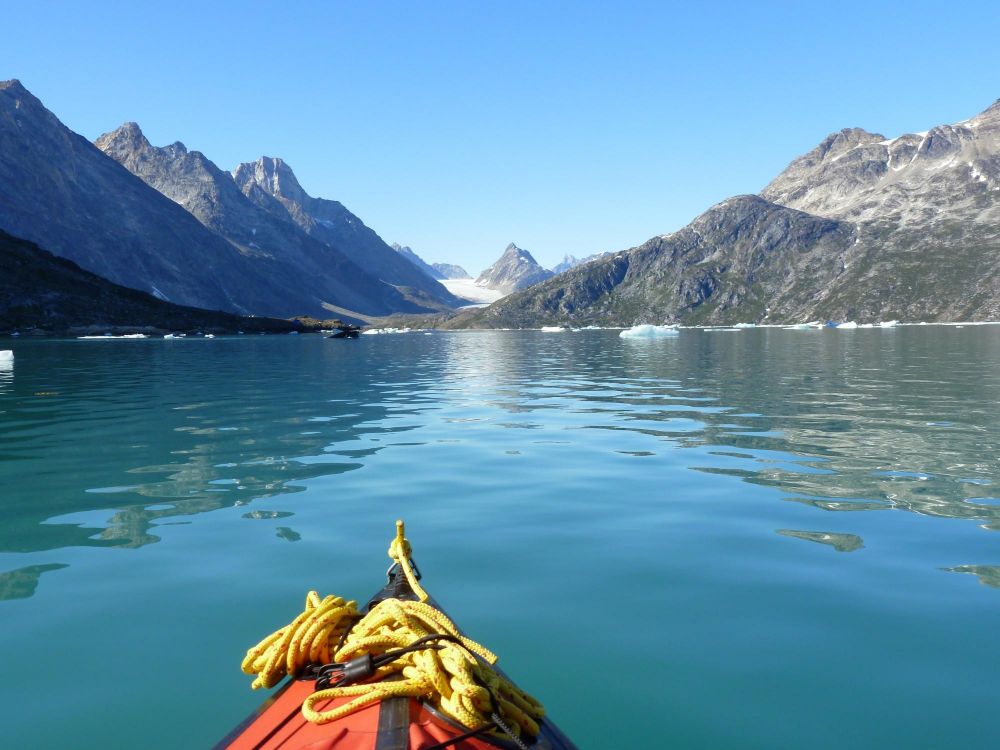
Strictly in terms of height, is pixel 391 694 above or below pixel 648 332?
above

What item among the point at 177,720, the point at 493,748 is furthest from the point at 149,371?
the point at 493,748

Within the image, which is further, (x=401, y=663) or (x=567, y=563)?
(x=567, y=563)

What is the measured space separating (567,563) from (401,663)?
6943mm

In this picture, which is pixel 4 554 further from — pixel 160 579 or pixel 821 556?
pixel 821 556

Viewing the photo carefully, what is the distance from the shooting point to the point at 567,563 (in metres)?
12.4

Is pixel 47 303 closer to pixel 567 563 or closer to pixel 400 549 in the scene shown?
pixel 567 563

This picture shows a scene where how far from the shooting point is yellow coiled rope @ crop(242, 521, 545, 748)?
17.4 ft

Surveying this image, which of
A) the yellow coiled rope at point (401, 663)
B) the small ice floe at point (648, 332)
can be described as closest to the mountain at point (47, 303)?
the small ice floe at point (648, 332)

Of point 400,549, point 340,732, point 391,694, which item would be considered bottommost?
point 340,732

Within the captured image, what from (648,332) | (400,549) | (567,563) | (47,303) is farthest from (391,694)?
(47,303)

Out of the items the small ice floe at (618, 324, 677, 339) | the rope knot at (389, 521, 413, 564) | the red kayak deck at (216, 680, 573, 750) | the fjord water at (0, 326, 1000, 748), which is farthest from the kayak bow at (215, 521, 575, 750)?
the small ice floe at (618, 324, 677, 339)

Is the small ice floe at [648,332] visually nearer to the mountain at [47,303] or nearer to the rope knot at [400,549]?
the mountain at [47,303]

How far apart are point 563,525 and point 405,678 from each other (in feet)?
30.8

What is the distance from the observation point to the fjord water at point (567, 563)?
781 cm
